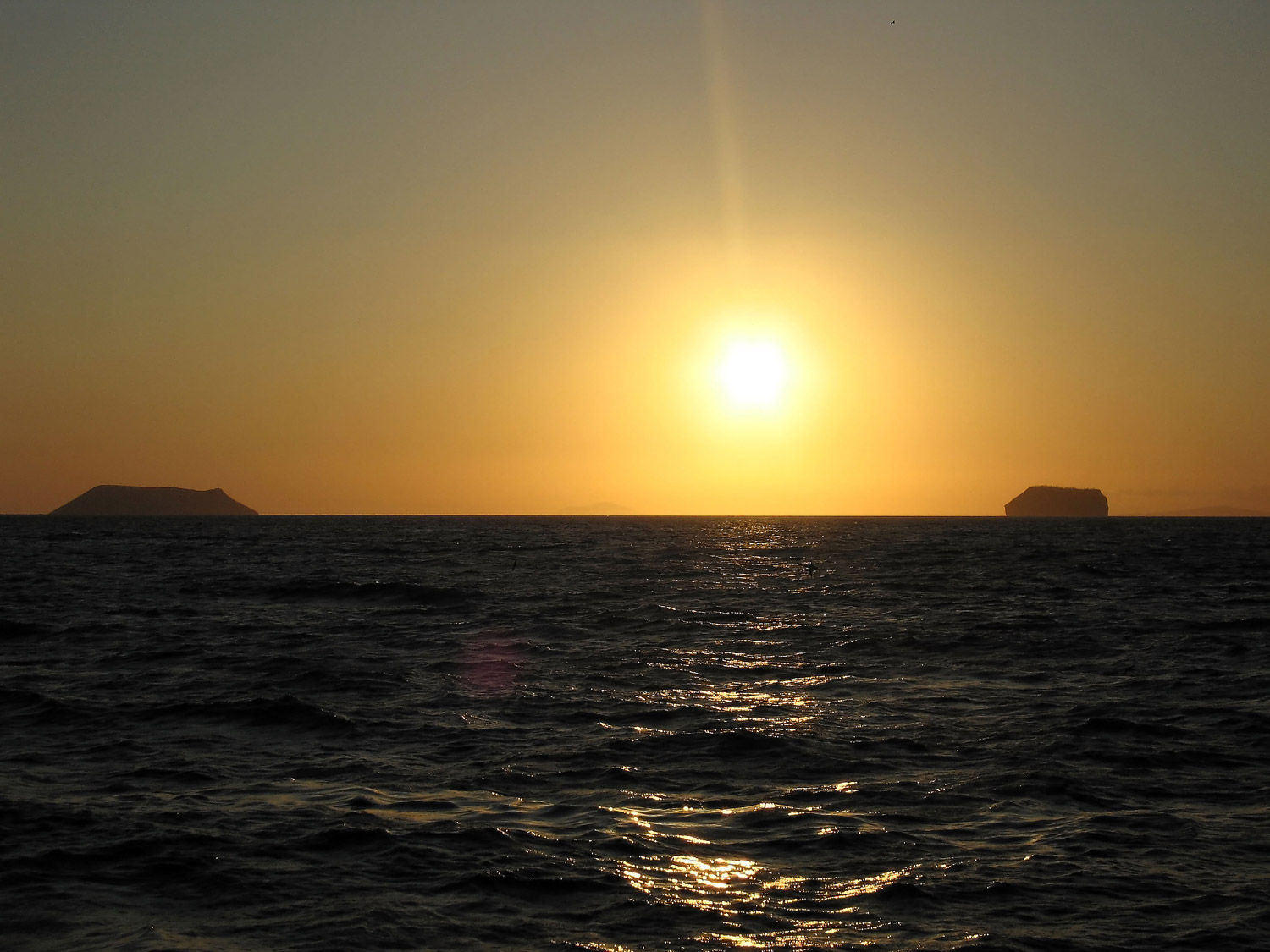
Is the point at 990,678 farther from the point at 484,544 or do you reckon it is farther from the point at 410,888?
the point at 484,544

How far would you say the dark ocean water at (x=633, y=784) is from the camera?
34.0ft

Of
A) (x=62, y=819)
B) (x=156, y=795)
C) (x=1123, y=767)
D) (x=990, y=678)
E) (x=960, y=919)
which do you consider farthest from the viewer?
(x=990, y=678)

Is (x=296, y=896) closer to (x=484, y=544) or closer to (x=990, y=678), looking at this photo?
(x=990, y=678)

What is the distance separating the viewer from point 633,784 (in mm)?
15398

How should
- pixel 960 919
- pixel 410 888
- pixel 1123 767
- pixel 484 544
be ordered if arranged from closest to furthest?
pixel 960 919 < pixel 410 888 < pixel 1123 767 < pixel 484 544

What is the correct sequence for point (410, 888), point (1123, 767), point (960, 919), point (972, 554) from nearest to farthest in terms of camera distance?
1. point (960, 919)
2. point (410, 888)
3. point (1123, 767)
4. point (972, 554)

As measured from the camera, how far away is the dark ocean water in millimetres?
10367

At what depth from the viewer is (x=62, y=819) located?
1319 centimetres

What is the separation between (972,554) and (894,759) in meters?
77.1

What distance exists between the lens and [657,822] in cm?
1345

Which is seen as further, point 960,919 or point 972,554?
point 972,554

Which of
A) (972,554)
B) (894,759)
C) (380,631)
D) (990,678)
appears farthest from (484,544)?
(894,759)

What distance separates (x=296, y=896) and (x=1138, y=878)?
9.16 m

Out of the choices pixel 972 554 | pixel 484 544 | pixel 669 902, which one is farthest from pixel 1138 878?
pixel 484 544
